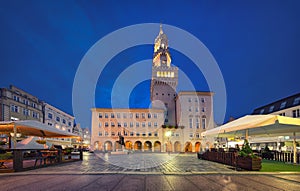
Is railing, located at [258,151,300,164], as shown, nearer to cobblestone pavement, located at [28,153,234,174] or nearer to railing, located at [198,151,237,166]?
railing, located at [198,151,237,166]

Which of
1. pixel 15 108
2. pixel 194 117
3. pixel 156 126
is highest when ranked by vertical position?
pixel 15 108

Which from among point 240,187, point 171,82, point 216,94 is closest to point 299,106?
point 216,94

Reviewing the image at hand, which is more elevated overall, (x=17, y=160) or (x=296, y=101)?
(x=296, y=101)

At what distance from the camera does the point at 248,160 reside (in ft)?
38.9

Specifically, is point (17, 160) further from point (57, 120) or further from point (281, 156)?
point (57, 120)

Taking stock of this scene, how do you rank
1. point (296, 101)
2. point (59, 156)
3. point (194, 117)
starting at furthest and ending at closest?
point (194, 117), point (296, 101), point (59, 156)

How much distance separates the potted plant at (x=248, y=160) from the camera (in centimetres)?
1161

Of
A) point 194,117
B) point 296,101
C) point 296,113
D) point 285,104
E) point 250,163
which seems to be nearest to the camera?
point 250,163

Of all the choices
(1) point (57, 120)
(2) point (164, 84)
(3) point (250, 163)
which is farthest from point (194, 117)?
(3) point (250, 163)

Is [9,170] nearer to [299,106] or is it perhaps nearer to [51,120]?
[299,106]

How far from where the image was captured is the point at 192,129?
194ft

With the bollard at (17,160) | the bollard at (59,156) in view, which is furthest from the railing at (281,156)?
the bollard at (17,160)

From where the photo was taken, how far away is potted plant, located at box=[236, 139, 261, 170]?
11609 mm

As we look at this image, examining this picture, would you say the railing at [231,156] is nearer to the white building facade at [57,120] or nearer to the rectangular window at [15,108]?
the rectangular window at [15,108]
